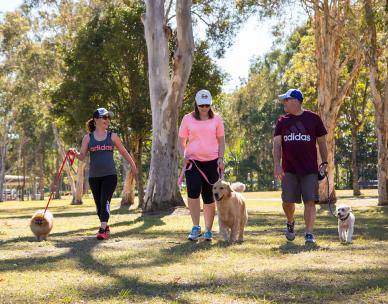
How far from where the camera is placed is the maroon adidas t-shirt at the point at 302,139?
320 inches

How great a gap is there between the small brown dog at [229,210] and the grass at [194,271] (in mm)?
251

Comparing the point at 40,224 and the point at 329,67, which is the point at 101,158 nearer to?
the point at 40,224

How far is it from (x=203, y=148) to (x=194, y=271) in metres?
2.71

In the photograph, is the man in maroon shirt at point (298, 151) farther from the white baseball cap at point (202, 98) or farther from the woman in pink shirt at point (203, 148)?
the white baseball cap at point (202, 98)

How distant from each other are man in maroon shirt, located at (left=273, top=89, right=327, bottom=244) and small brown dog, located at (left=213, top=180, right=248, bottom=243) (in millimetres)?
A: 638

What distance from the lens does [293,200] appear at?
833 cm

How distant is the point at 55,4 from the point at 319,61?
20.6m

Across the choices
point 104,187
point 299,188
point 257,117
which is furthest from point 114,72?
point 257,117

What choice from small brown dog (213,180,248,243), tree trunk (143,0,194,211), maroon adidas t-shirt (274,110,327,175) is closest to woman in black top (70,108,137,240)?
small brown dog (213,180,248,243)

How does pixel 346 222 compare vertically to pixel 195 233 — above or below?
above

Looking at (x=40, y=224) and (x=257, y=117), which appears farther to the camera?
(x=257, y=117)

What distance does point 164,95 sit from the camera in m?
18.5

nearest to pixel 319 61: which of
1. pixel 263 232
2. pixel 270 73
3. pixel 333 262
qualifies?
pixel 263 232

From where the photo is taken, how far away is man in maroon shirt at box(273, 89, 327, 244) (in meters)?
8.16
